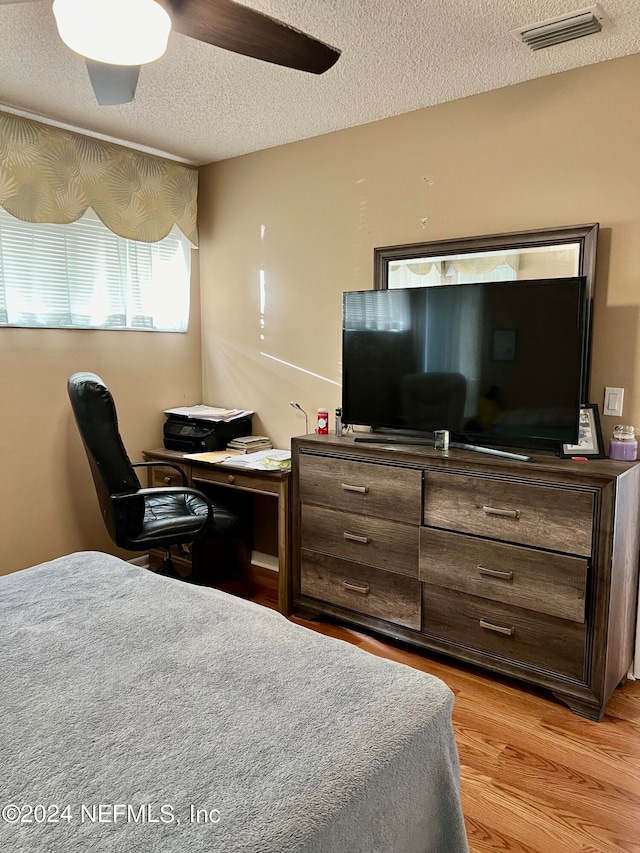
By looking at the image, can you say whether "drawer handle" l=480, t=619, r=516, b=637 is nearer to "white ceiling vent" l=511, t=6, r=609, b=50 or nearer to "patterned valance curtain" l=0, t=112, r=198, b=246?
"white ceiling vent" l=511, t=6, r=609, b=50

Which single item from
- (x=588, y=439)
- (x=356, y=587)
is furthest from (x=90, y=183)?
(x=588, y=439)

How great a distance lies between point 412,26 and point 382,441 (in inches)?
65.3

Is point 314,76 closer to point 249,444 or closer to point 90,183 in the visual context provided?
point 90,183

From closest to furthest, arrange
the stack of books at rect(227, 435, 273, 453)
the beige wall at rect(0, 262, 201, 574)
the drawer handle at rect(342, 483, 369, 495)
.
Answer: the drawer handle at rect(342, 483, 369, 495) < the beige wall at rect(0, 262, 201, 574) < the stack of books at rect(227, 435, 273, 453)

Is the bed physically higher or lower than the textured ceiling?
lower

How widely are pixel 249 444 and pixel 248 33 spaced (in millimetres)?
2243

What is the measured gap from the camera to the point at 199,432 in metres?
3.59

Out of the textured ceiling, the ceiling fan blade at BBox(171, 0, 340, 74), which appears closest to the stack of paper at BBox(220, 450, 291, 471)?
the textured ceiling

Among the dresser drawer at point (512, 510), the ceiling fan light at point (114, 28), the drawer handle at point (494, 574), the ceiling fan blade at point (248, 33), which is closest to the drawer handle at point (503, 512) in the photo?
the dresser drawer at point (512, 510)

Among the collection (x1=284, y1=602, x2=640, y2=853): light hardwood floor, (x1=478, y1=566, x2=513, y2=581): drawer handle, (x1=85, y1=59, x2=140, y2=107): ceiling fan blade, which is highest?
(x1=85, y1=59, x2=140, y2=107): ceiling fan blade

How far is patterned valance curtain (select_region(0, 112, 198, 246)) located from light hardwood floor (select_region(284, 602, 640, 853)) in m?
2.82

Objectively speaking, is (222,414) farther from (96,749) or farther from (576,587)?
(96,749)

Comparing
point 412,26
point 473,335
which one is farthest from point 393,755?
point 412,26

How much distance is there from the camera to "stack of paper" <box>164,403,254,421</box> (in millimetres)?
3589
